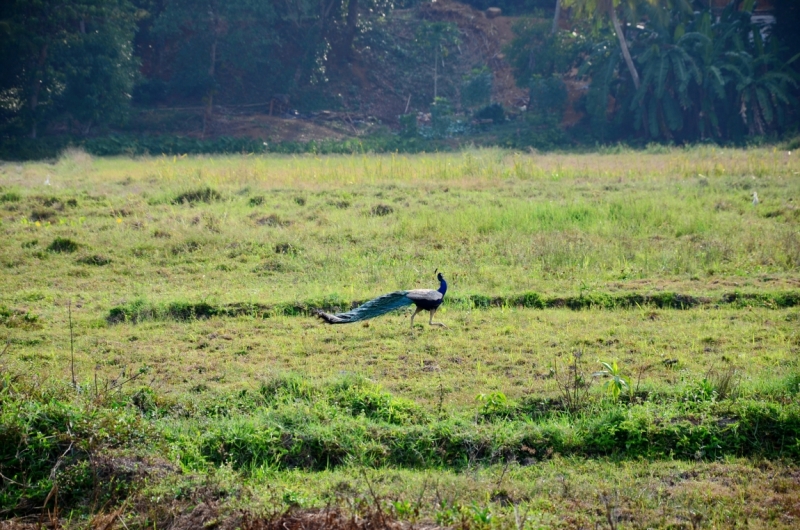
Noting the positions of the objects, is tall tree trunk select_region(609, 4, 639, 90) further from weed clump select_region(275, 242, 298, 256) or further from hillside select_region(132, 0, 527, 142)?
weed clump select_region(275, 242, 298, 256)

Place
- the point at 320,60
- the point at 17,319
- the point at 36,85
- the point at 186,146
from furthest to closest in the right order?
the point at 320,60 → the point at 186,146 → the point at 36,85 → the point at 17,319

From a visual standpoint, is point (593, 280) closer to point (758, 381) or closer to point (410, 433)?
point (758, 381)

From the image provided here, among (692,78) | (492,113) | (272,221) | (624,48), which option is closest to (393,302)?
(272,221)

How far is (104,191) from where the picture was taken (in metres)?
14.8

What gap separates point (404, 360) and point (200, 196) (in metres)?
8.29

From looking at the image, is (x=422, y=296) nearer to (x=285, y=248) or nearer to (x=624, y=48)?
(x=285, y=248)

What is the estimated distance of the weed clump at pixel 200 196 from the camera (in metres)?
14.1

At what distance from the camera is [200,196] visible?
1426 centimetres

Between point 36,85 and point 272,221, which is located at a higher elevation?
point 36,85

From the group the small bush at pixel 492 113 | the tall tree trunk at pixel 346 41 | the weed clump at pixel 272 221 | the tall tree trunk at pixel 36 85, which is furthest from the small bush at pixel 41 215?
the tall tree trunk at pixel 346 41

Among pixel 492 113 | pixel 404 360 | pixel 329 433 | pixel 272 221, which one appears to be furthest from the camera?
pixel 492 113

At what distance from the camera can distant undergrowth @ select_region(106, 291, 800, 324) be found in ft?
28.1

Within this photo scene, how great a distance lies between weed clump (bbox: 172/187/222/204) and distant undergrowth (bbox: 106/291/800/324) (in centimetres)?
564

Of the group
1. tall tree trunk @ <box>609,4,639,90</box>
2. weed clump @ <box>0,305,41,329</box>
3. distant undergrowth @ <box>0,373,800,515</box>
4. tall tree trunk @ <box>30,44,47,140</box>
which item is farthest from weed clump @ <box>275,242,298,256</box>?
tall tree trunk @ <box>609,4,639,90</box>
